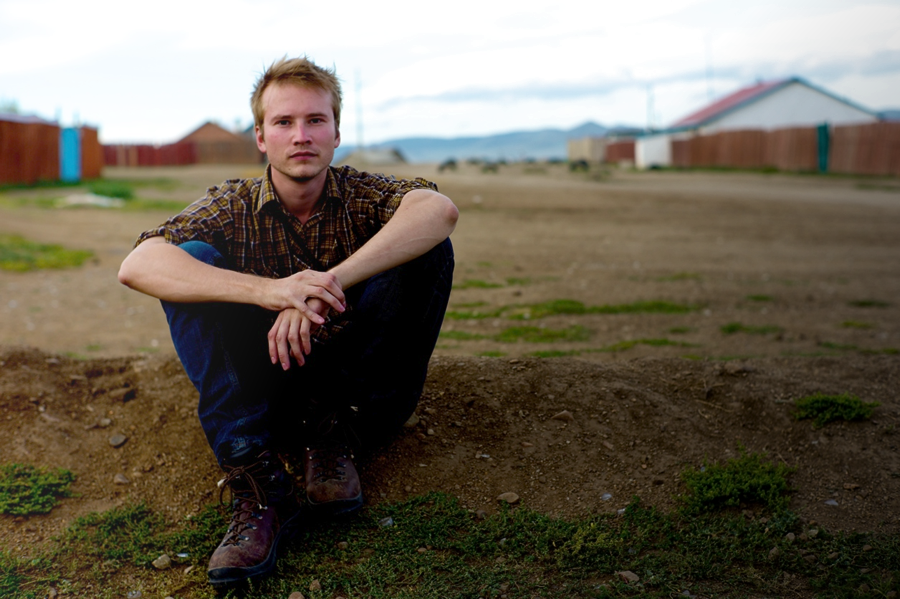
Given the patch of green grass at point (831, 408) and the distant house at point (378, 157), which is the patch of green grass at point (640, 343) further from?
the distant house at point (378, 157)

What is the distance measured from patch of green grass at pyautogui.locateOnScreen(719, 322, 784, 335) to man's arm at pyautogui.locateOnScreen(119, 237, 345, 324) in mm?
4401

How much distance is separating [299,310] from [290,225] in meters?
0.55

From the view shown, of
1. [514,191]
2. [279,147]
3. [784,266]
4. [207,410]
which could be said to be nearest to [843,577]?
[207,410]

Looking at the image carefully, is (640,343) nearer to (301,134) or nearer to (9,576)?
(301,134)

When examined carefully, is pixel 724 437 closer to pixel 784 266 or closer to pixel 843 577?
pixel 843 577

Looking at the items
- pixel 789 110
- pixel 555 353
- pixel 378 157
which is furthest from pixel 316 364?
pixel 789 110

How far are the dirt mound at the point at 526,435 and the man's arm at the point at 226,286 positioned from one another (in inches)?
33.6

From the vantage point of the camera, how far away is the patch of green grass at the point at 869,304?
23.6ft

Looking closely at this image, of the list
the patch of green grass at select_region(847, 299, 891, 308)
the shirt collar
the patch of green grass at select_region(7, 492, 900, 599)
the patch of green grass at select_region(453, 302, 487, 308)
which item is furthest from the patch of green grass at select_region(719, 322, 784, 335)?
the shirt collar

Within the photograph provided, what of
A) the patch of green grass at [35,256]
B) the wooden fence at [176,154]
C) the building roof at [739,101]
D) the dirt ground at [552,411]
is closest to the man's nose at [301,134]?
the dirt ground at [552,411]

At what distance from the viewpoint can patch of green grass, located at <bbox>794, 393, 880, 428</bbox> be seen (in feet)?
10.9

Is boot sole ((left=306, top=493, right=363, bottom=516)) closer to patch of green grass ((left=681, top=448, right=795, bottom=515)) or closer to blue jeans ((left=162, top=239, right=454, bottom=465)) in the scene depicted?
blue jeans ((left=162, top=239, right=454, bottom=465))

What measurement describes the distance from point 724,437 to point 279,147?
2.19 m

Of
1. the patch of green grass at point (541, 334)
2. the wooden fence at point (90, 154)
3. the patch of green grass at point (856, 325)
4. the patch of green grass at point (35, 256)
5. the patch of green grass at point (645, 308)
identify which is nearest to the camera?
the patch of green grass at point (541, 334)
